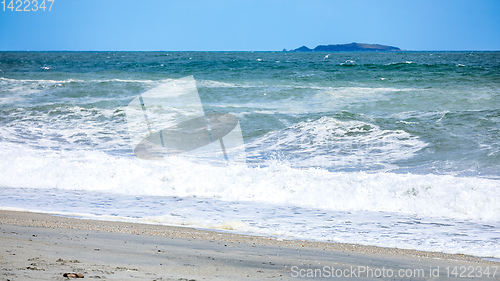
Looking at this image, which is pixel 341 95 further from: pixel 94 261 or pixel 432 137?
pixel 94 261

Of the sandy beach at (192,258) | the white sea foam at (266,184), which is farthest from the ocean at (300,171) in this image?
the sandy beach at (192,258)

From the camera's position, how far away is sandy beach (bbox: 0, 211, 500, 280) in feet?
11.0

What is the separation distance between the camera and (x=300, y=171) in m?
8.40

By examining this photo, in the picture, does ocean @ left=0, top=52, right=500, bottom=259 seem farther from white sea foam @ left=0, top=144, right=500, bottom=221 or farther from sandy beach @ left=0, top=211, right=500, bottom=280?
sandy beach @ left=0, top=211, right=500, bottom=280

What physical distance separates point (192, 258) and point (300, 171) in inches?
185

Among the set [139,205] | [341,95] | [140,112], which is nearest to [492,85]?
[341,95]

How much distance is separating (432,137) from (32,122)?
38.8 feet

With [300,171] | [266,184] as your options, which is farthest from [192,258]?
[300,171]

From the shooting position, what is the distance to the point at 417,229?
5.61 meters

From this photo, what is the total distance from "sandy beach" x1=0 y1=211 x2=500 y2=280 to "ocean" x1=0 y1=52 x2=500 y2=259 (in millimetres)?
546

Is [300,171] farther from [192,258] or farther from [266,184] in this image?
[192,258]

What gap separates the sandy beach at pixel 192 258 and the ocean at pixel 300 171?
1.79 ft

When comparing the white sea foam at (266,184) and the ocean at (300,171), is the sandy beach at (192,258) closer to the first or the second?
the ocean at (300,171)

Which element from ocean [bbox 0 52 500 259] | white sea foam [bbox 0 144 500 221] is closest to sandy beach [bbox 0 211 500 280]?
ocean [bbox 0 52 500 259]
